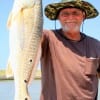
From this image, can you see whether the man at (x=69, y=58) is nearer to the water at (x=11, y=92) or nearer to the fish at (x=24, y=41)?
the fish at (x=24, y=41)

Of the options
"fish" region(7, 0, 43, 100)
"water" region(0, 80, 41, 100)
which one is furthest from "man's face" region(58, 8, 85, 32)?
"water" region(0, 80, 41, 100)

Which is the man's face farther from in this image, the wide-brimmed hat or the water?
the water

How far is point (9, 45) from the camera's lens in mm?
5242

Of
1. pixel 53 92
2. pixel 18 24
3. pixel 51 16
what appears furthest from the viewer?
pixel 51 16

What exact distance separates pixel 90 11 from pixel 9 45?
6.26ft

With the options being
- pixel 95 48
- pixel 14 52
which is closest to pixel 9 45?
pixel 14 52

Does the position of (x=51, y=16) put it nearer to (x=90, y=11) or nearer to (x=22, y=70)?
(x=90, y=11)

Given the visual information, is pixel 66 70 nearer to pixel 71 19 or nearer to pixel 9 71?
pixel 71 19

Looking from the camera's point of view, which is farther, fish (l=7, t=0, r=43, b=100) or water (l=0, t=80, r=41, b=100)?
water (l=0, t=80, r=41, b=100)

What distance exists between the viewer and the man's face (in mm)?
6297

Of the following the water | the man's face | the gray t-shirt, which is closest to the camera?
the gray t-shirt

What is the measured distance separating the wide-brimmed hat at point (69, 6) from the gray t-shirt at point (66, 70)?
35 centimetres

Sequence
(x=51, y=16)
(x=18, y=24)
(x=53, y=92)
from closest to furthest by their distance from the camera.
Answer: (x=18, y=24), (x=53, y=92), (x=51, y=16)

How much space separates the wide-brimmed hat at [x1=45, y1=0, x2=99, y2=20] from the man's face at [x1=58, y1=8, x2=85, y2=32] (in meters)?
0.06
